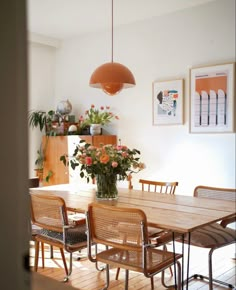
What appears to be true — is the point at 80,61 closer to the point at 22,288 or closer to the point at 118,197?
the point at 118,197

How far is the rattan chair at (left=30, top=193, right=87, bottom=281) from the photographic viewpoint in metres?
2.53

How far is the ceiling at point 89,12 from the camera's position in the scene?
393cm

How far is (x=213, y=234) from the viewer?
2.73 metres

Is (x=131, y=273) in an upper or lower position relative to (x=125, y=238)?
lower

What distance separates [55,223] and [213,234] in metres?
1.21

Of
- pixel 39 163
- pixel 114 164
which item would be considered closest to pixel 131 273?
pixel 114 164

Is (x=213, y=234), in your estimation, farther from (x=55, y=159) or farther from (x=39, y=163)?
(x=39, y=163)

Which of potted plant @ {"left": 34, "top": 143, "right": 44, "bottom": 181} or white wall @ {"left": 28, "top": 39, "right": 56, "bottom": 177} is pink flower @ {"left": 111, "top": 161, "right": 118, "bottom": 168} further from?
white wall @ {"left": 28, "top": 39, "right": 56, "bottom": 177}

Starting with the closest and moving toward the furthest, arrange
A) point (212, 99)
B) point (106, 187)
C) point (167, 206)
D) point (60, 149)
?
point (167, 206)
point (106, 187)
point (212, 99)
point (60, 149)

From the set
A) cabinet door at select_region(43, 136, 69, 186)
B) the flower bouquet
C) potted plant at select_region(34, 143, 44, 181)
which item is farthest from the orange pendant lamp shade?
potted plant at select_region(34, 143, 44, 181)

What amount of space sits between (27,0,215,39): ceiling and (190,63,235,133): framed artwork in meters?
0.82

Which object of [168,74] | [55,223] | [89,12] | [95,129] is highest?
[89,12]

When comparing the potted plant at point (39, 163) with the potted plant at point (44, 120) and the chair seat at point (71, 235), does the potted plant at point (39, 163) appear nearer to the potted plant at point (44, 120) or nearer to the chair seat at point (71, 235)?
the potted plant at point (44, 120)

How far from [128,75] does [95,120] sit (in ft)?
6.71
